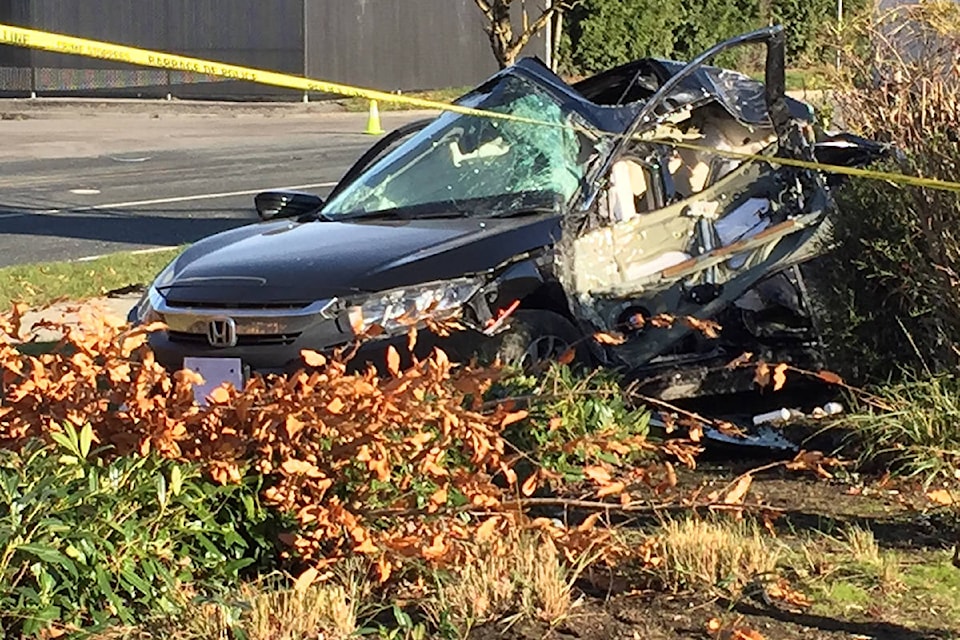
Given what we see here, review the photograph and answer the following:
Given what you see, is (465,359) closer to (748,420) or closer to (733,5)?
(748,420)

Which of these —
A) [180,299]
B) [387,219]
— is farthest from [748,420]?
[180,299]

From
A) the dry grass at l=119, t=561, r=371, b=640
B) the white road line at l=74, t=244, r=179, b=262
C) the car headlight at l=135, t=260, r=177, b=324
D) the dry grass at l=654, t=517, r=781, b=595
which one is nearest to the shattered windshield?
the car headlight at l=135, t=260, r=177, b=324

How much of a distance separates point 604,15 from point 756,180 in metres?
30.4

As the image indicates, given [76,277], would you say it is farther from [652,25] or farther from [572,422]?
[652,25]

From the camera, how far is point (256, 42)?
3341 centimetres

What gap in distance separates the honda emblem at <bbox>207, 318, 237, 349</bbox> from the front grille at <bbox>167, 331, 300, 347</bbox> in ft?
0.10

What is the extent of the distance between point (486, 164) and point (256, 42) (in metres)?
27.7

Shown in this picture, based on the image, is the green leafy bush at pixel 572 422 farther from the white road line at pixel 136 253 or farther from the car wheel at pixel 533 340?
the white road line at pixel 136 253

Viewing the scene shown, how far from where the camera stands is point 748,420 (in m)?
6.30

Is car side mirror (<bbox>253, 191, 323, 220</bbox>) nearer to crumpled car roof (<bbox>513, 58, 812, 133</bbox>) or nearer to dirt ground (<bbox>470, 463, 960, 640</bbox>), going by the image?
crumpled car roof (<bbox>513, 58, 812, 133</bbox>)

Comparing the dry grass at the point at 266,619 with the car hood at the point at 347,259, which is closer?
the dry grass at the point at 266,619

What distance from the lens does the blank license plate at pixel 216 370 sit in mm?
5715

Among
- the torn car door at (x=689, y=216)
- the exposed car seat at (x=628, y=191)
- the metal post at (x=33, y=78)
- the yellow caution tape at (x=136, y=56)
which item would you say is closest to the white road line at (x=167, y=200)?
the torn car door at (x=689, y=216)

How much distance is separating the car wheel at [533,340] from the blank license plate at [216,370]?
0.98 metres
